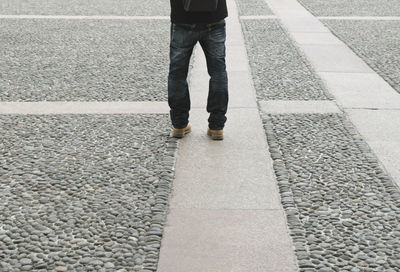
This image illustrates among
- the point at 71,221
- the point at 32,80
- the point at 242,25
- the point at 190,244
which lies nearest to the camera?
the point at 190,244

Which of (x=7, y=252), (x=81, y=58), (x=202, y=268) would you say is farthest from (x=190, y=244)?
(x=81, y=58)

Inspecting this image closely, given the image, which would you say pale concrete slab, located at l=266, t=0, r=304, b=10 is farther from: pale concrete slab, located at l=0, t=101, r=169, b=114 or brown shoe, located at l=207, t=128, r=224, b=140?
brown shoe, located at l=207, t=128, r=224, b=140

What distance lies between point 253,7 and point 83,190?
9.40 m

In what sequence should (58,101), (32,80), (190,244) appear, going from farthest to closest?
1. (32,80)
2. (58,101)
3. (190,244)

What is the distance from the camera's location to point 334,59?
26.4 ft

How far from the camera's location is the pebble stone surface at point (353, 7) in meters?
12.1

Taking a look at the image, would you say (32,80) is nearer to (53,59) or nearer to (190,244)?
(53,59)

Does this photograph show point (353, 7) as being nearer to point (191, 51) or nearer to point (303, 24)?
point (303, 24)

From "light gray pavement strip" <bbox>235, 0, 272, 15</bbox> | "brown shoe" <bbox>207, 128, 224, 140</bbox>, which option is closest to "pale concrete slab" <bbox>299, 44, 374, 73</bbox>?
"brown shoe" <bbox>207, 128, 224, 140</bbox>

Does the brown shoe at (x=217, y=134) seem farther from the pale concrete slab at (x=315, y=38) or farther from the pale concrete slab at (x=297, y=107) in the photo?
the pale concrete slab at (x=315, y=38)

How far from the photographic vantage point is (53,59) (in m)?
8.04

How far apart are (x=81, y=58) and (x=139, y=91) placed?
1.92 metres

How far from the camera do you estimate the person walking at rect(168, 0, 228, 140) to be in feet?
15.0

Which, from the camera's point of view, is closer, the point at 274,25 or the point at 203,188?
the point at 203,188
